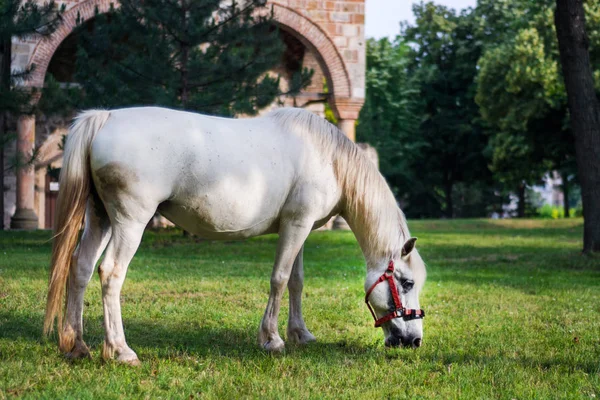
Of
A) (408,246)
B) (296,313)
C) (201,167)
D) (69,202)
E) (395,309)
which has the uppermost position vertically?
(201,167)

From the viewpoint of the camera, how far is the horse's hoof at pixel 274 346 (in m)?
5.71

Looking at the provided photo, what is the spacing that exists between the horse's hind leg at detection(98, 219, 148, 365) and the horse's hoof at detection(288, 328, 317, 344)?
1491 millimetres

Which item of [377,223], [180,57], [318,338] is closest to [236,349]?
[318,338]

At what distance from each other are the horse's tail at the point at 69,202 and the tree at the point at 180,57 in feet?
33.7

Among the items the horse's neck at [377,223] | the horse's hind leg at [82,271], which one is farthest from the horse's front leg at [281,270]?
the horse's hind leg at [82,271]

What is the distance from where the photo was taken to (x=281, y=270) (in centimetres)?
582

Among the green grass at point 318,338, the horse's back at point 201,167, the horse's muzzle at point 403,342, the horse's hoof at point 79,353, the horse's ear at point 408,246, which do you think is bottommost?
the green grass at point 318,338

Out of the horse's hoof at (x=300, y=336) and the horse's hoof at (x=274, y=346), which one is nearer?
the horse's hoof at (x=274, y=346)

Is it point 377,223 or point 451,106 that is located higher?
point 451,106

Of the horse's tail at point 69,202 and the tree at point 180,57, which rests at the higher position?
the tree at point 180,57

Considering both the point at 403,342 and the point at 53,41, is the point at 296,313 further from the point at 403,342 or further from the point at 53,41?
the point at 53,41

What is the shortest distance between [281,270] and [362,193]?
2.69ft

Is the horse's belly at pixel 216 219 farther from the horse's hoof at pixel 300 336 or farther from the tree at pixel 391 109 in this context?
the tree at pixel 391 109

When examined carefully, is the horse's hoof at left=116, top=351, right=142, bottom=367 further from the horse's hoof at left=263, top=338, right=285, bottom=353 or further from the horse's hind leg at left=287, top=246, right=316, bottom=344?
the horse's hind leg at left=287, top=246, right=316, bottom=344
